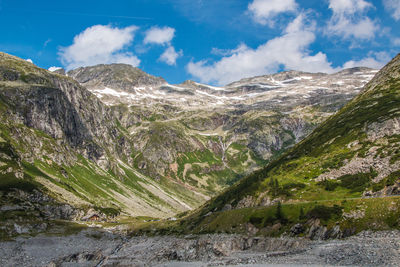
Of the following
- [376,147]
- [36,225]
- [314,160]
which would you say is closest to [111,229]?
[36,225]

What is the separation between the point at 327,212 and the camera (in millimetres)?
A: 66062

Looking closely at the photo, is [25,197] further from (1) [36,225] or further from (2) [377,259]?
(2) [377,259]

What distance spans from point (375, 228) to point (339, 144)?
83.8m

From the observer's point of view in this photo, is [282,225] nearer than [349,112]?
Yes

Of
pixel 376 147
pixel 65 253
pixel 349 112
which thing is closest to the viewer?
pixel 65 253

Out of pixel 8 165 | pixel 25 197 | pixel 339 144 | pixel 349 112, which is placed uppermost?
pixel 349 112

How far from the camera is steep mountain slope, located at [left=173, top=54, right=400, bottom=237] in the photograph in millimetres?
62219

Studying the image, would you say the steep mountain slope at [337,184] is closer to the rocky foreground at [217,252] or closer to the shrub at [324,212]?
the shrub at [324,212]

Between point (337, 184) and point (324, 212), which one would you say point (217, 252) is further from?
point (337, 184)

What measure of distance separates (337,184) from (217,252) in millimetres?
48643

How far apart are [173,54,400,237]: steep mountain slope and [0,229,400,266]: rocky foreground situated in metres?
6.09

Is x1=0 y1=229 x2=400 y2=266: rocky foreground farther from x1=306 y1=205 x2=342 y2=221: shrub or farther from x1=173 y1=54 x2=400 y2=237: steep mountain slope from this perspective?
x1=306 y1=205 x2=342 y2=221: shrub

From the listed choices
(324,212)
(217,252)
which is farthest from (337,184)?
(217,252)

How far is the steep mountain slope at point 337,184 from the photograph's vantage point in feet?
204
